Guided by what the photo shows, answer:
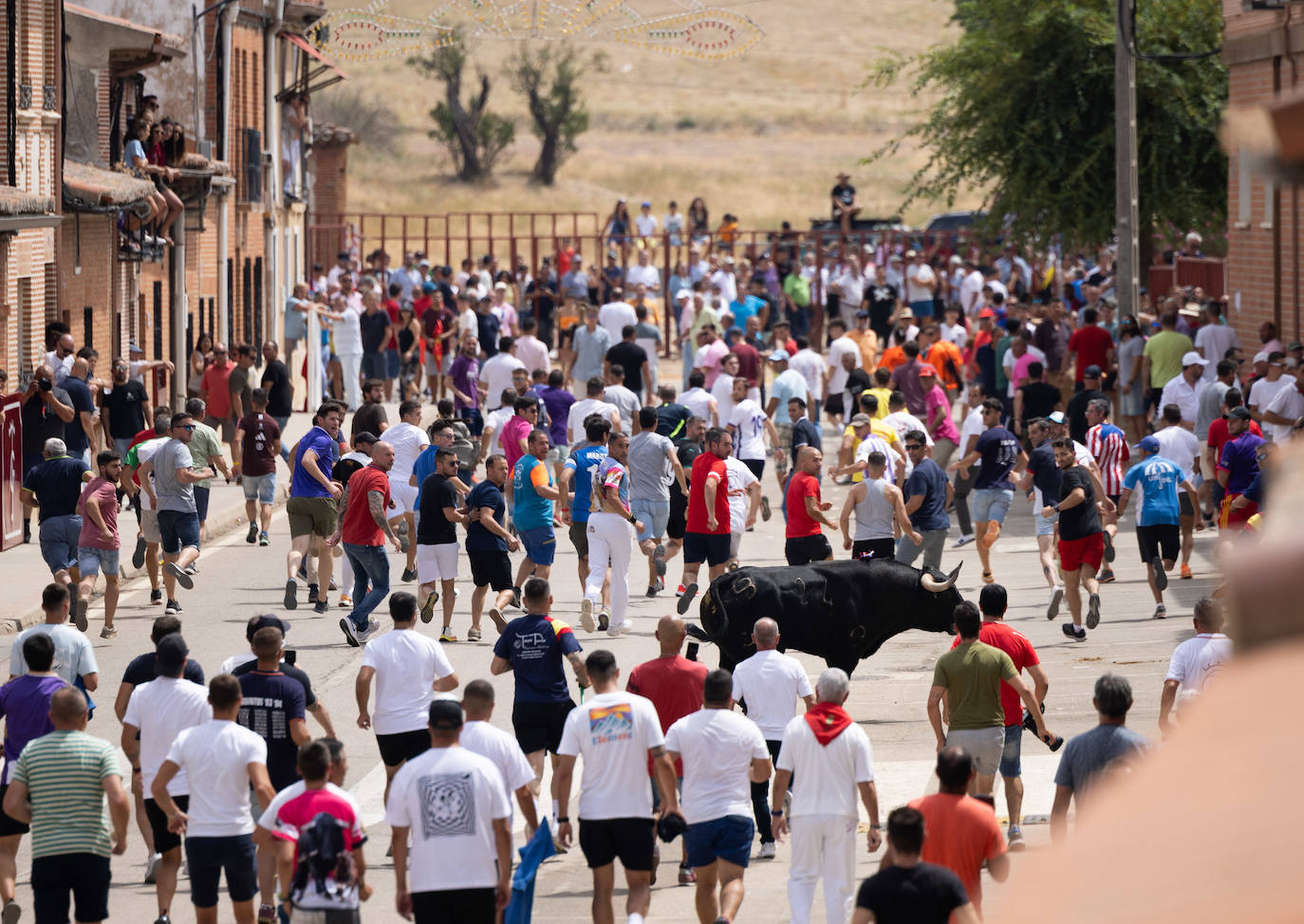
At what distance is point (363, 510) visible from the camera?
1611cm

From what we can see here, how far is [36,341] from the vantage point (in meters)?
25.6

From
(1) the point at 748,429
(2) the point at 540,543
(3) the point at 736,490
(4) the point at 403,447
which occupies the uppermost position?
(1) the point at 748,429

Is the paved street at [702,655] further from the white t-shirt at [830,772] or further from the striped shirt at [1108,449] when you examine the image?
the striped shirt at [1108,449]

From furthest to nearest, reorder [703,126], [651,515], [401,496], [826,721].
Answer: [703,126]
[401,496]
[651,515]
[826,721]

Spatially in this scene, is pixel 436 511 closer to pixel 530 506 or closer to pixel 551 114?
pixel 530 506

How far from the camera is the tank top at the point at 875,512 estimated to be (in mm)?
16719

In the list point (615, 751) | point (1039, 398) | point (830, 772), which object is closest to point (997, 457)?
point (1039, 398)

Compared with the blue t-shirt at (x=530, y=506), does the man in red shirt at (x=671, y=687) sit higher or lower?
lower

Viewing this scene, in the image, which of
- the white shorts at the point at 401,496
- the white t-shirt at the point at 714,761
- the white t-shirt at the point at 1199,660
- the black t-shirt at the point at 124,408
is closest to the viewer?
the white t-shirt at the point at 714,761

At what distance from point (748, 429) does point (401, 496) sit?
4.16 metres

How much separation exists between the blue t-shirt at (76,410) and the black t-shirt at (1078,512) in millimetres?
11398

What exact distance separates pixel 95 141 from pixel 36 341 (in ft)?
19.9

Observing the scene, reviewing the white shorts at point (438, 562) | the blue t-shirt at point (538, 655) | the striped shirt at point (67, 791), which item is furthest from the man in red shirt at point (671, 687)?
the white shorts at point (438, 562)

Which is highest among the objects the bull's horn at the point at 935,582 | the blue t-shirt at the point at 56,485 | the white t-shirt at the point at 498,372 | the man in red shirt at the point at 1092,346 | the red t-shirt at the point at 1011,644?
the man in red shirt at the point at 1092,346
